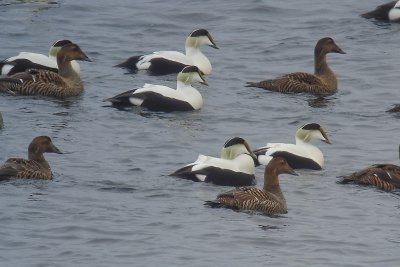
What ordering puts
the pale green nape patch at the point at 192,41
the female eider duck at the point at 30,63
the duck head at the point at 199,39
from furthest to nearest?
the pale green nape patch at the point at 192,41 < the duck head at the point at 199,39 < the female eider duck at the point at 30,63

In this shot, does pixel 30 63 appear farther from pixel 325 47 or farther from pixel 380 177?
pixel 380 177

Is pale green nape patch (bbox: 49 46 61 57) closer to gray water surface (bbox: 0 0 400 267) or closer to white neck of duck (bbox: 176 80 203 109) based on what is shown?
Answer: gray water surface (bbox: 0 0 400 267)

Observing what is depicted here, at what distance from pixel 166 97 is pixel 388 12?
7568mm

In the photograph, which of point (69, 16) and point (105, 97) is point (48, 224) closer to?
point (105, 97)

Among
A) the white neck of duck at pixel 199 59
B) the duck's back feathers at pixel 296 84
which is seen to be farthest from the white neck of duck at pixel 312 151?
the white neck of duck at pixel 199 59

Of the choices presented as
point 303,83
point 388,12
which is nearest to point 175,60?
point 303,83

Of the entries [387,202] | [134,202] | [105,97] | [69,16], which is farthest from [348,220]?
[69,16]

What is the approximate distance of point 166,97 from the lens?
79.8 feet

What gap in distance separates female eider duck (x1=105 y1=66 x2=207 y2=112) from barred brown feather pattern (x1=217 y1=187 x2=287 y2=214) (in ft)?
17.1

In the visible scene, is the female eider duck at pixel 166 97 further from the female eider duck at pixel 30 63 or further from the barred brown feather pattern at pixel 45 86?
the female eider duck at pixel 30 63

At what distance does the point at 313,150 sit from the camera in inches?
854

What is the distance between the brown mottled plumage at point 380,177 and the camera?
802 inches

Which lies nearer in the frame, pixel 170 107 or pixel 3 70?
pixel 170 107

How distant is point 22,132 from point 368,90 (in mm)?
6089
